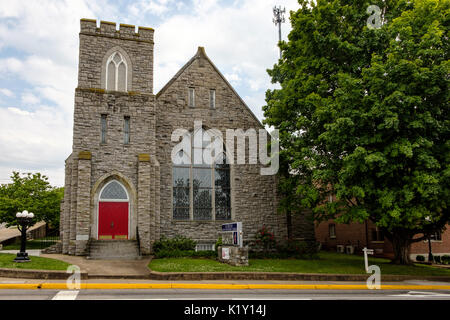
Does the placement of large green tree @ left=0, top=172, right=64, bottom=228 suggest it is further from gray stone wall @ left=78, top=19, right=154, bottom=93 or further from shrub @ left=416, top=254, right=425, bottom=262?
shrub @ left=416, top=254, right=425, bottom=262

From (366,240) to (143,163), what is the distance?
62.0 ft

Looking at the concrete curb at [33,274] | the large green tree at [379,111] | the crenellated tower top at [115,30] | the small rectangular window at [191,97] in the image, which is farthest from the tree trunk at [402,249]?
the crenellated tower top at [115,30]

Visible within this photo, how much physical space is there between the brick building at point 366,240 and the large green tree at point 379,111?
31.1ft

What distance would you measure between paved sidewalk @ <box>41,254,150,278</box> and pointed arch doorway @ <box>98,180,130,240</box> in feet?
7.32

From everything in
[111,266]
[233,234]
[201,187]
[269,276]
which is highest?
[201,187]

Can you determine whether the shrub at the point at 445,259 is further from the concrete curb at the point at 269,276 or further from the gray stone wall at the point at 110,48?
the gray stone wall at the point at 110,48

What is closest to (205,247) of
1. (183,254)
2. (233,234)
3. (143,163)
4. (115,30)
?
(183,254)

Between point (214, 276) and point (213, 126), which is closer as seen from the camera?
point (214, 276)

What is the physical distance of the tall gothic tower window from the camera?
22.7 m

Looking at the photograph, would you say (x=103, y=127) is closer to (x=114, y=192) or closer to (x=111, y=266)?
(x=114, y=192)

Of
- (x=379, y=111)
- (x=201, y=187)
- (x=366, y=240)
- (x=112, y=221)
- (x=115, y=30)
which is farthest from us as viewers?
(x=366, y=240)

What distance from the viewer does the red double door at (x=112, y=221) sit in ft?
68.7

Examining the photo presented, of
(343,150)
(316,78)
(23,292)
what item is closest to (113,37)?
(316,78)

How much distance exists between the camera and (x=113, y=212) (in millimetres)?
21188
